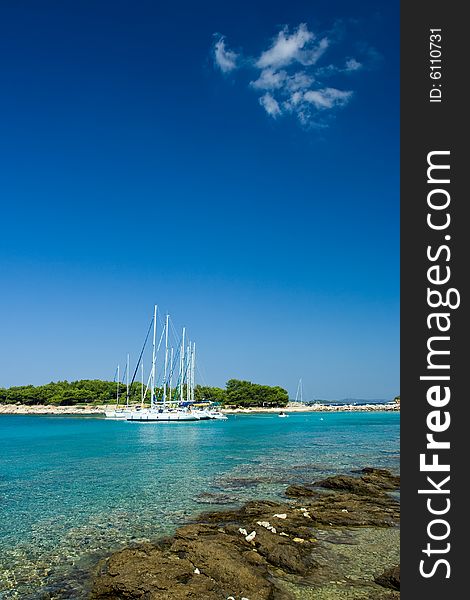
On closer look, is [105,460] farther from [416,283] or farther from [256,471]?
[416,283]

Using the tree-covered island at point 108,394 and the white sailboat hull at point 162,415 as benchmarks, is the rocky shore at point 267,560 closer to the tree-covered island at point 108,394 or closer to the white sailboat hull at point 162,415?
the white sailboat hull at point 162,415

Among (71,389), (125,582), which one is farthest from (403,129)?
(71,389)

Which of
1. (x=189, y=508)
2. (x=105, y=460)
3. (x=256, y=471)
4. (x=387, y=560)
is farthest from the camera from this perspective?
(x=105, y=460)

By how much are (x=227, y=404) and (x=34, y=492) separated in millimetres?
159475

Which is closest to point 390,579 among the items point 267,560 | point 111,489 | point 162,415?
point 267,560

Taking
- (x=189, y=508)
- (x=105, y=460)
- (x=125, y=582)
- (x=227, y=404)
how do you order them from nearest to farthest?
(x=125, y=582) → (x=189, y=508) → (x=105, y=460) → (x=227, y=404)

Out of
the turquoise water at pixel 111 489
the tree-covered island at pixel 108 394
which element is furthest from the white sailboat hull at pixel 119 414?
the turquoise water at pixel 111 489

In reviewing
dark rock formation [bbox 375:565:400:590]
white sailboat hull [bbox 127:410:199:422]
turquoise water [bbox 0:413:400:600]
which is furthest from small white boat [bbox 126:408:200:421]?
dark rock formation [bbox 375:565:400:590]

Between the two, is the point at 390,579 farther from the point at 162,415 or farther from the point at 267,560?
the point at 162,415

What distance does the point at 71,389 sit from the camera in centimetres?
17150

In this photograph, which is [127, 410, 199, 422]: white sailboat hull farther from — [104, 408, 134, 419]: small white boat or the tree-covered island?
the tree-covered island

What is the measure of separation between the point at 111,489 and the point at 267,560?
1662cm

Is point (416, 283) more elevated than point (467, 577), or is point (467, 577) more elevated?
point (416, 283)

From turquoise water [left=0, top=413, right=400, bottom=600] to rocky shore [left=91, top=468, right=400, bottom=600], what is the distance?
5.37 feet
